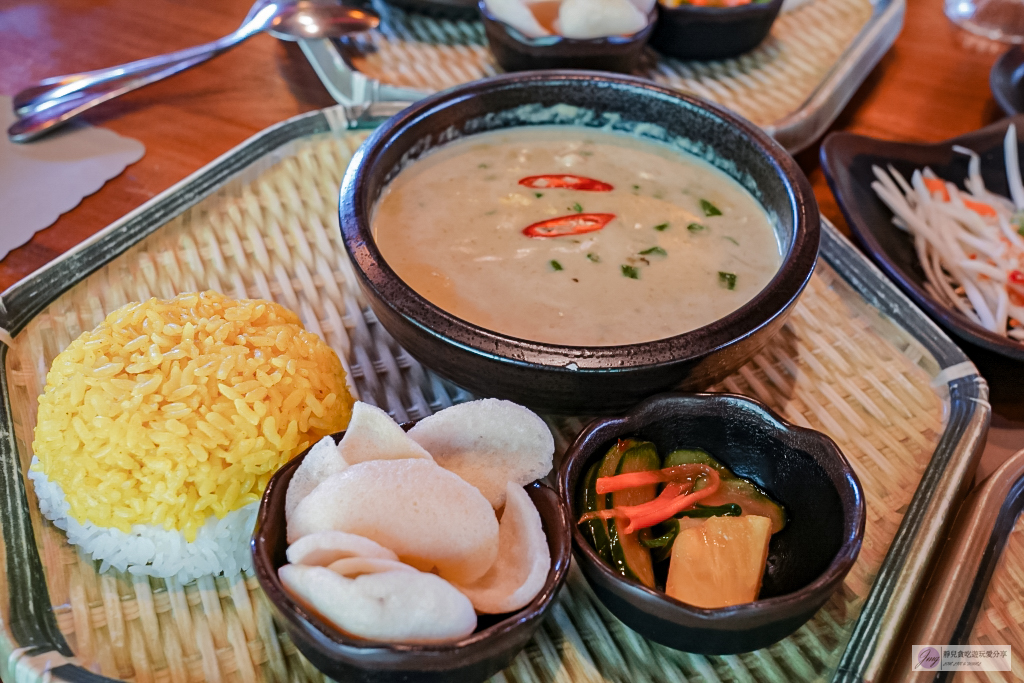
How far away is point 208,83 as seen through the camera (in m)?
2.71

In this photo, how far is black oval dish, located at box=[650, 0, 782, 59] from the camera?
2.62 meters

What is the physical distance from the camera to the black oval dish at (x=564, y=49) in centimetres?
243

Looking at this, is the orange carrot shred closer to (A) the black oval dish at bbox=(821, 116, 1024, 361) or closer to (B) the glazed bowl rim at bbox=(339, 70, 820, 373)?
(A) the black oval dish at bbox=(821, 116, 1024, 361)

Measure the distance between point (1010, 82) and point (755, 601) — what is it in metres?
2.45

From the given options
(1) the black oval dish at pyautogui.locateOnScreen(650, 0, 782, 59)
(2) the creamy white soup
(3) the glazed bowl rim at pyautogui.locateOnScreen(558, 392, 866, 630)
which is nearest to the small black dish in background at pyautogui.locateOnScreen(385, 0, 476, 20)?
(1) the black oval dish at pyautogui.locateOnScreen(650, 0, 782, 59)

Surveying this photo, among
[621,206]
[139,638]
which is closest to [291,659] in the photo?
[139,638]

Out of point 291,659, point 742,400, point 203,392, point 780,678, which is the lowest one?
point 780,678

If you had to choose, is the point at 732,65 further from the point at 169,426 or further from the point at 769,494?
the point at 169,426

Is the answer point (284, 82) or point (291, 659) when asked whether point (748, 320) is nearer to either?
point (291, 659)

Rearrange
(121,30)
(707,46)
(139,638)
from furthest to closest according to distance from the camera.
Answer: (121,30) → (707,46) → (139,638)

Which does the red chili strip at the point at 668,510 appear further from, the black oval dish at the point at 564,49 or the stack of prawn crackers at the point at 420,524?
the black oval dish at the point at 564,49

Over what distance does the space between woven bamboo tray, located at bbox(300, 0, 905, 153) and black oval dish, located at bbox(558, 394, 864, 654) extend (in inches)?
51.8

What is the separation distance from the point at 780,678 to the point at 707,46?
85.3 inches

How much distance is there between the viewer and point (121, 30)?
9.62ft
